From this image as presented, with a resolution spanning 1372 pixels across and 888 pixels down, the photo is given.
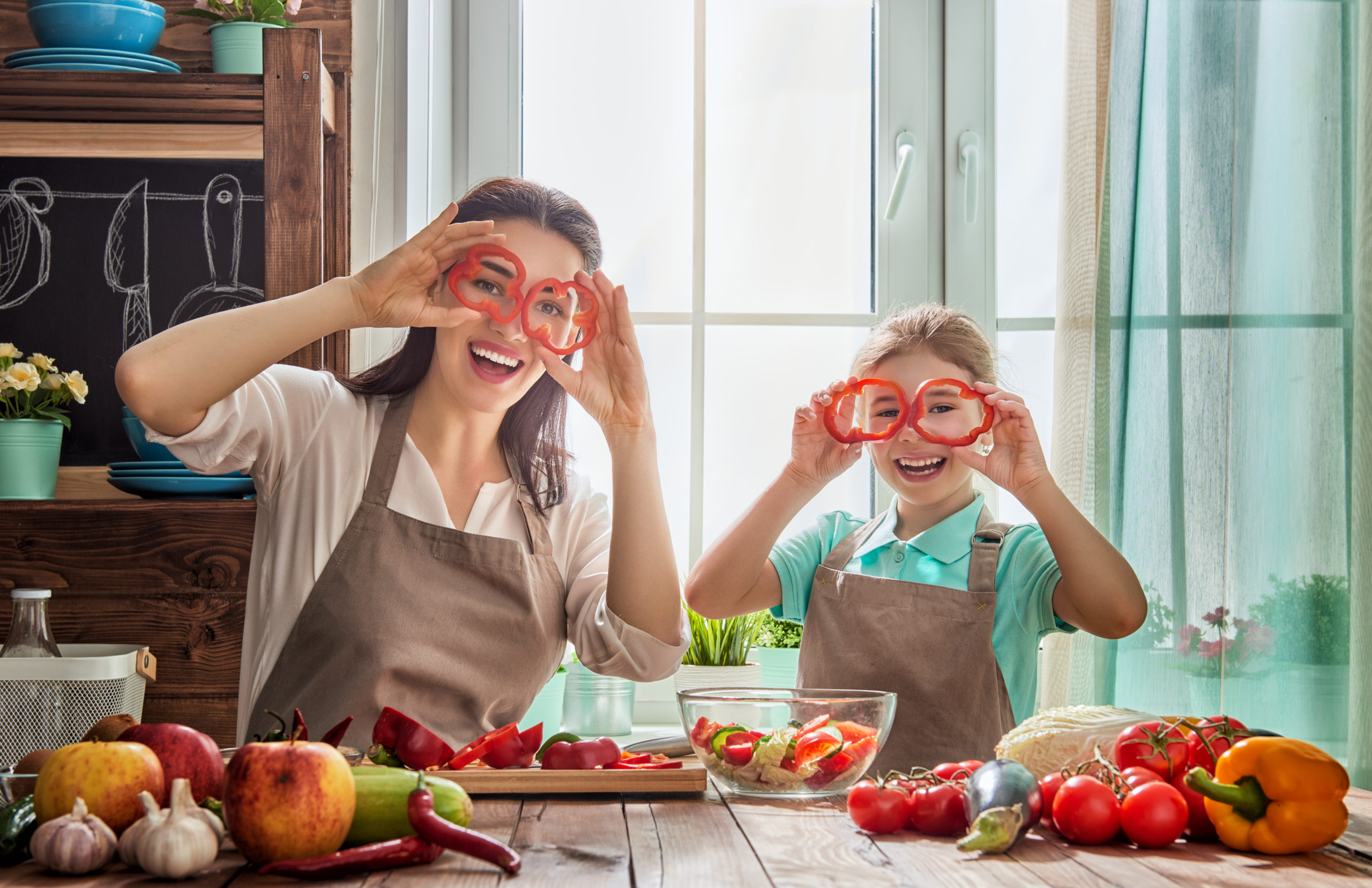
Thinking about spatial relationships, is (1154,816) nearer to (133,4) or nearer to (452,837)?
(452,837)

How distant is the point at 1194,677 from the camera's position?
1682mm

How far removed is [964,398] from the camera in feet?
5.36

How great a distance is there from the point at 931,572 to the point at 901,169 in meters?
1.03

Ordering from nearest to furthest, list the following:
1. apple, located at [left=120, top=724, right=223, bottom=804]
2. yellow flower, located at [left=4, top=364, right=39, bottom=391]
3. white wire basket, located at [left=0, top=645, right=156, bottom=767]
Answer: apple, located at [left=120, top=724, right=223, bottom=804]
white wire basket, located at [left=0, top=645, right=156, bottom=767]
yellow flower, located at [left=4, top=364, right=39, bottom=391]

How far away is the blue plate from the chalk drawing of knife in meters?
0.34

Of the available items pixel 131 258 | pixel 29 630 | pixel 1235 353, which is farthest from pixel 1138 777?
pixel 131 258

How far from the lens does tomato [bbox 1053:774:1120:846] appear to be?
0.88m

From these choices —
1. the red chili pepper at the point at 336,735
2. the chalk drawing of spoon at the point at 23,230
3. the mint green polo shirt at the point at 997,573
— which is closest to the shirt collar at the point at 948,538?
the mint green polo shirt at the point at 997,573

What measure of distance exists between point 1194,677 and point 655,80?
5.37 feet

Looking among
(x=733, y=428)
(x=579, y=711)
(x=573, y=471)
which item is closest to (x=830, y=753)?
(x=573, y=471)

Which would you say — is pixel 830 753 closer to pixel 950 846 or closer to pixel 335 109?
pixel 950 846

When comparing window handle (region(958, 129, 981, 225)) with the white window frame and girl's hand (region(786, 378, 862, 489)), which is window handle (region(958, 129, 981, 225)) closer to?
the white window frame

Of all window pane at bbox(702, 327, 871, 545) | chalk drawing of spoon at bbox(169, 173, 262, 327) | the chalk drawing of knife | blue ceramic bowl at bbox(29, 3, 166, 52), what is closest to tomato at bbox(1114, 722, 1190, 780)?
window pane at bbox(702, 327, 871, 545)

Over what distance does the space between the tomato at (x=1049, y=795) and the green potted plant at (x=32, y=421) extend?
1714 mm
